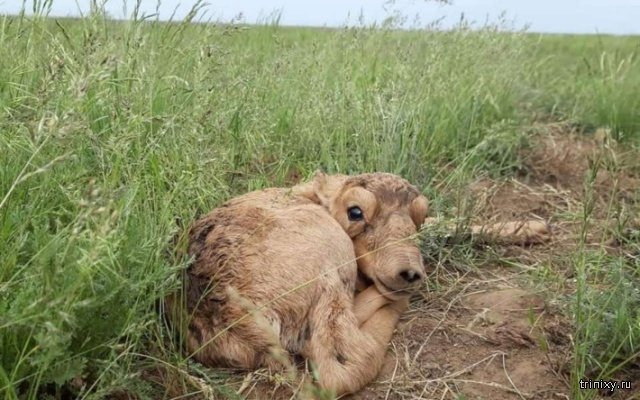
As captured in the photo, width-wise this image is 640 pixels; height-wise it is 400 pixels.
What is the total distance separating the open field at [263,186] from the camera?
7.48ft

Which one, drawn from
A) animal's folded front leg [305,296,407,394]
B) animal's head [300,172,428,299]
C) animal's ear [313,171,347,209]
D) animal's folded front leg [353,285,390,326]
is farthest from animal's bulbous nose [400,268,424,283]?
animal's ear [313,171,347,209]

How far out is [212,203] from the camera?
370 centimetres

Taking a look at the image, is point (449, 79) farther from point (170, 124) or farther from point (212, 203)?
point (170, 124)

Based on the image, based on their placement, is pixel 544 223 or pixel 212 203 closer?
pixel 212 203

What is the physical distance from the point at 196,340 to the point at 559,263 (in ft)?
7.07

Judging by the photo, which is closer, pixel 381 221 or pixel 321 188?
pixel 381 221

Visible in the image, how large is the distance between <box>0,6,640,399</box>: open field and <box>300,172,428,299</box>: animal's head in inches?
10.2

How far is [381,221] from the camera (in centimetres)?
348

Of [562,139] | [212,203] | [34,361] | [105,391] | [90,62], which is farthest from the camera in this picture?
[562,139]

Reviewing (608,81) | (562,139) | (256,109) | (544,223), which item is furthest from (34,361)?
(608,81)

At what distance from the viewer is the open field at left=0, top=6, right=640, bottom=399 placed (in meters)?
2.28

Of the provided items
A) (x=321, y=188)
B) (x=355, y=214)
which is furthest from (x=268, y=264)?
(x=321, y=188)

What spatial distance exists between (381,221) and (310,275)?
63 centimetres
